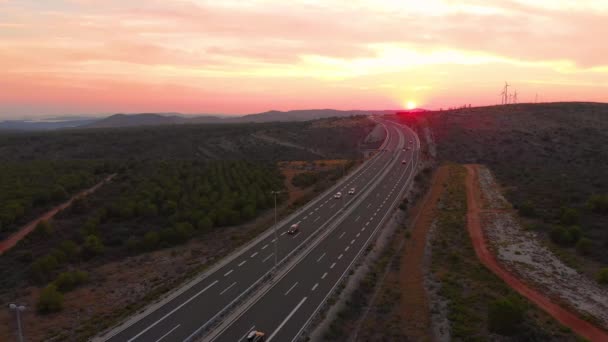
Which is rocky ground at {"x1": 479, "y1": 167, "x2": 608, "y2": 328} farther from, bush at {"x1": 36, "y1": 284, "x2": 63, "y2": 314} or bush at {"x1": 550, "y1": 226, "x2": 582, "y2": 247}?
bush at {"x1": 36, "y1": 284, "x2": 63, "y2": 314}

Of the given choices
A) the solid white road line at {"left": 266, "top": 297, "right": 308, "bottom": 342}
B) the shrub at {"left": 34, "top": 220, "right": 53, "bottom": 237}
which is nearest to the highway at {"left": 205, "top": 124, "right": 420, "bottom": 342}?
the solid white road line at {"left": 266, "top": 297, "right": 308, "bottom": 342}

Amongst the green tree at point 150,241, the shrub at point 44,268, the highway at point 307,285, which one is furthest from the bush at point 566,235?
the shrub at point 44,268

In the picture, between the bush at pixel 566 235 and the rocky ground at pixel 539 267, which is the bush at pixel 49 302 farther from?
the bush at pixel 566 235

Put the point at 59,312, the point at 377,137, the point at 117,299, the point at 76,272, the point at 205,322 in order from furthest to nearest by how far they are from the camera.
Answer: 1. the point at 377,137
2. the point at 76,272
3. the point at 117,299
4. the point at 59,312
5. the point at 205,322

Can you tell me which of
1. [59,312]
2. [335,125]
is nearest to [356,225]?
[59,312]

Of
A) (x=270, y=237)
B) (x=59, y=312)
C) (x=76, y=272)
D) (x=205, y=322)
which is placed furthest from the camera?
(x=270, y=237)

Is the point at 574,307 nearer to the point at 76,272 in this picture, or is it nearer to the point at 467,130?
the point at 76,272
